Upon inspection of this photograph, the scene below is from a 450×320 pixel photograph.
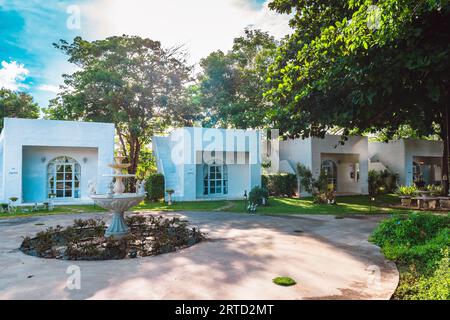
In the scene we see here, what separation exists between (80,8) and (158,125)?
1585cm

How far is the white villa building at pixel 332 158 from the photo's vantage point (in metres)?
18.6

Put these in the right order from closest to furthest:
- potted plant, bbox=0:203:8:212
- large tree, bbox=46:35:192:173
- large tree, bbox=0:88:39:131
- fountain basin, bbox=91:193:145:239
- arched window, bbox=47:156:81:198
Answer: fountain basin, bbox=91:193:145:239 → potted plant, bbox=0:203:8:212 → arched window, bbox=47:156:81:198 → large tree, bbox=46:35:192:173 → large tree, bbox=0:88:39:131

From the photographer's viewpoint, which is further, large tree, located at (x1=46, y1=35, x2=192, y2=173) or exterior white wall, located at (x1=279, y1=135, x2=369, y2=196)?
large tree, located at (x1=46, y1=35, x2=192, y2=173)

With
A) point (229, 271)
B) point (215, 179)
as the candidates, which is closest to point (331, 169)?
point (215, 179)

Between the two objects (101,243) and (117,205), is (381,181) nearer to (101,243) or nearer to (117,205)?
(117,205)

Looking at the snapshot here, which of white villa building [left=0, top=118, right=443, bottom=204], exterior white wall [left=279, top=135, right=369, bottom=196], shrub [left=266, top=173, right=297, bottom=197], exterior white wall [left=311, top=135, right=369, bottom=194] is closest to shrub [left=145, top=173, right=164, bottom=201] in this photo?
white villa building [left=0, top=118, right=443, bottom=204]

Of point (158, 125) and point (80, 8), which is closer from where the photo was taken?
point (80, 8)

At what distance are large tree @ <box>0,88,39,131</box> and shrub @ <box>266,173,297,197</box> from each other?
63.9 feet

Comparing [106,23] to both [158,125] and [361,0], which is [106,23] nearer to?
[361,0]

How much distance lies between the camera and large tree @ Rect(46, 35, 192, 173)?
19.7 m

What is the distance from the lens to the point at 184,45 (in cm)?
2227

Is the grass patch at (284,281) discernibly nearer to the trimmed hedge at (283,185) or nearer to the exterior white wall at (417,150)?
the trimmed hedge at (283,185)

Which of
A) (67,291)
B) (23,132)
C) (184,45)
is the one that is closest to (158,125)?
(184,45)

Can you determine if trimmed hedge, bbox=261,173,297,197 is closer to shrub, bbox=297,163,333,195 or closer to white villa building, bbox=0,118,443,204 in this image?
shrub, bbox=297,163,333,195
